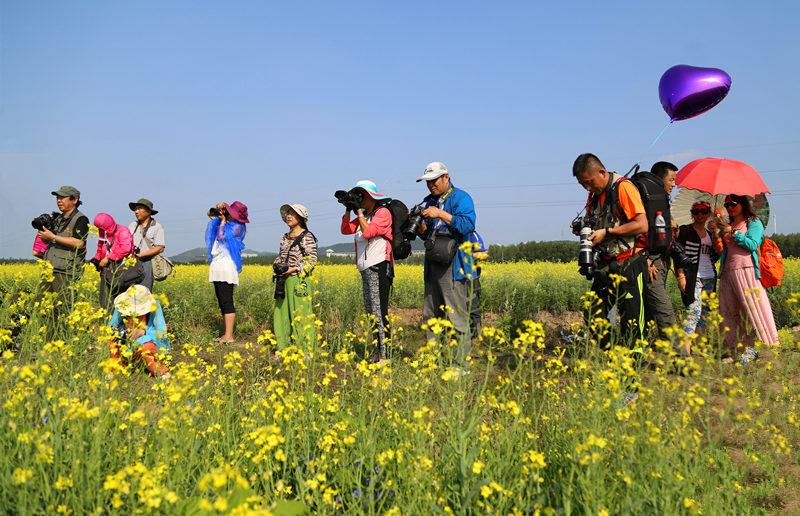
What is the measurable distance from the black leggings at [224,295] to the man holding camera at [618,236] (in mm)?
4667

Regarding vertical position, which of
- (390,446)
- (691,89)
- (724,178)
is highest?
(691,89)

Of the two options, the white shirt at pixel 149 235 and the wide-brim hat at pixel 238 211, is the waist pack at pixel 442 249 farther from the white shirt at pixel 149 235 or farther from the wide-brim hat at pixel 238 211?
the white shirt at pixel 149 235

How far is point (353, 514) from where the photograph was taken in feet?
6.73

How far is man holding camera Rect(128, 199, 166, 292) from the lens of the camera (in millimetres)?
6137

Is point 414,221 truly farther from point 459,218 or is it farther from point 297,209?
point 297,209

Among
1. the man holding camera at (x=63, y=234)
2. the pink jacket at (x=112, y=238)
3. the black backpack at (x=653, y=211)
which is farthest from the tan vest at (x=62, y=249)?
the black backpack at (x=653, y=211)

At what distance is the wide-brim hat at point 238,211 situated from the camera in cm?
652

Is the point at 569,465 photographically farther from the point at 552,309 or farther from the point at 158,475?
the point at 552,309

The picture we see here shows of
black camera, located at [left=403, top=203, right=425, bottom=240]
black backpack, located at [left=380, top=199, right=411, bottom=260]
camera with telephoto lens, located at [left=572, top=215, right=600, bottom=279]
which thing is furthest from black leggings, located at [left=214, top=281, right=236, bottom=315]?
camera with telephoto lens, located at [left=572, top=215, right=600, bottom=279]

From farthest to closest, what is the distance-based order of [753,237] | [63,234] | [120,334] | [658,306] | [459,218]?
1. [63,234]
2. [753,237]
3. [459,218]
4. [658,306]
5. [120,334]

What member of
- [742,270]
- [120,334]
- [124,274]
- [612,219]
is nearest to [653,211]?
[612,219]

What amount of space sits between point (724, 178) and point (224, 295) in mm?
6256

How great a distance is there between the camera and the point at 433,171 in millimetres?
4922

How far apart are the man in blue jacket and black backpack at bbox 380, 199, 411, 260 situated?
392 millimetres
